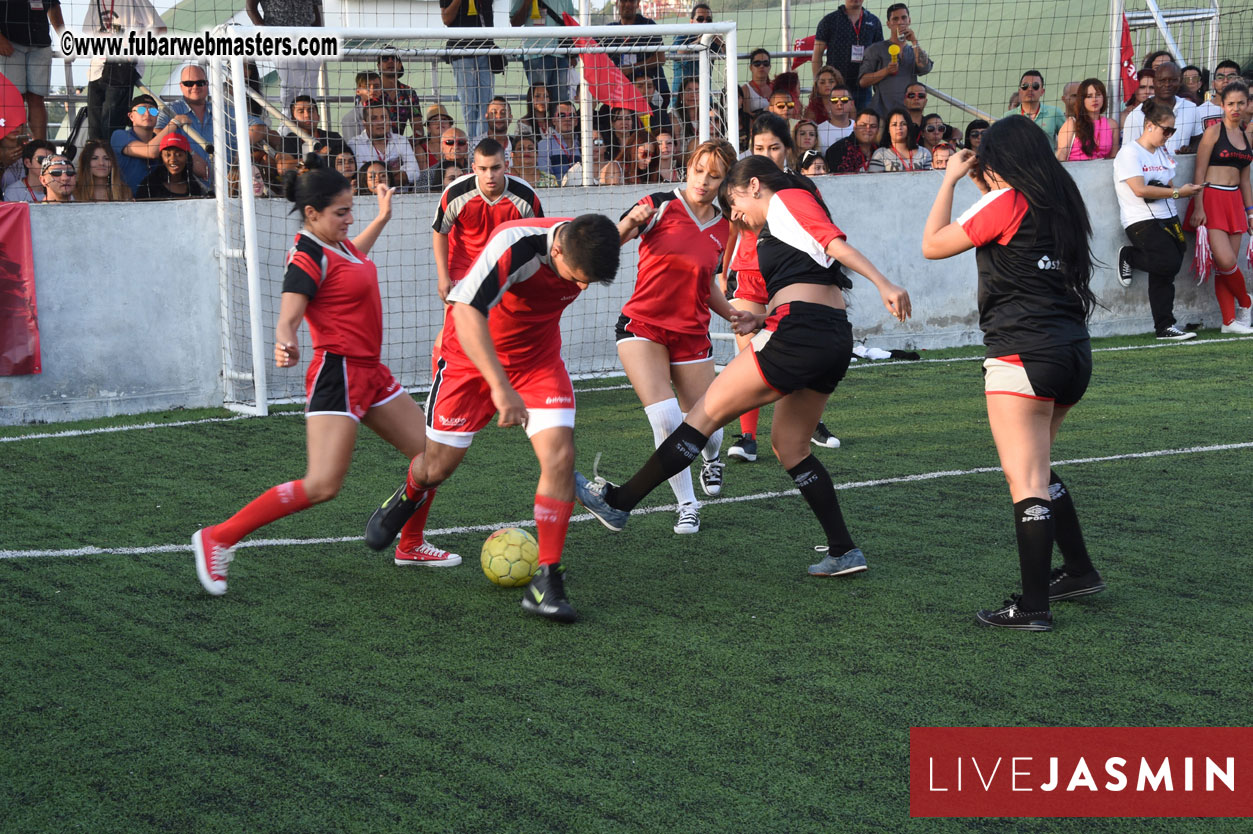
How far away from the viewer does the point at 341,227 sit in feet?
17.6

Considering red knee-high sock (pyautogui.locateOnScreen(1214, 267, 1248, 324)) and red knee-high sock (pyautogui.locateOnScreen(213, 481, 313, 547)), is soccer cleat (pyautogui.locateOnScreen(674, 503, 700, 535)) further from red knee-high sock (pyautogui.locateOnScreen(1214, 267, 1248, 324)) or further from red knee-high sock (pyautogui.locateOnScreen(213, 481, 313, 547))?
red knee-high sock (pyautogui.locateOnScreen(1214, 267, 1248, 324))

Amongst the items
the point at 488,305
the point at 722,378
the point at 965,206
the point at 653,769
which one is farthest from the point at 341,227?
the point at 965,206

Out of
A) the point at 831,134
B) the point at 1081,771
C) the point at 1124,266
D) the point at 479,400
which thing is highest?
the point at 831,134

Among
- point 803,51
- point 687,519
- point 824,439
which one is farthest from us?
point 803,51

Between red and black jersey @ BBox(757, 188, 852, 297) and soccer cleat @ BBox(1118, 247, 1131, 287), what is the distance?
879cm

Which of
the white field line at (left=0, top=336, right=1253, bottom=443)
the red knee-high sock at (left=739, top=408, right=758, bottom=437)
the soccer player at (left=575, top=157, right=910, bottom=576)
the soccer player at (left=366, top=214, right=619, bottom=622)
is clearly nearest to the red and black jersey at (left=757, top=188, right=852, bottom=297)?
the soccer player at (left=575, top=157, right=910, bottom=576)

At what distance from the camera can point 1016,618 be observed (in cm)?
462

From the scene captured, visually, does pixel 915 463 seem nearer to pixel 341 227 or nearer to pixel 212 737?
→ pixel 341 227

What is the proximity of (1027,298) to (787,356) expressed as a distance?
3.25 ft

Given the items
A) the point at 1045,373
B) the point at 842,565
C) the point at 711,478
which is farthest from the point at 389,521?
the point at 1045,373

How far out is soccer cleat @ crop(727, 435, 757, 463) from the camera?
7949 millimetres

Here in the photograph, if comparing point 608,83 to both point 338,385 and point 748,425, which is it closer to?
point 748,425

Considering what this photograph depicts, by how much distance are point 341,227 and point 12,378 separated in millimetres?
5134

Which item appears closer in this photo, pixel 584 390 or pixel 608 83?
pixel 584 390
